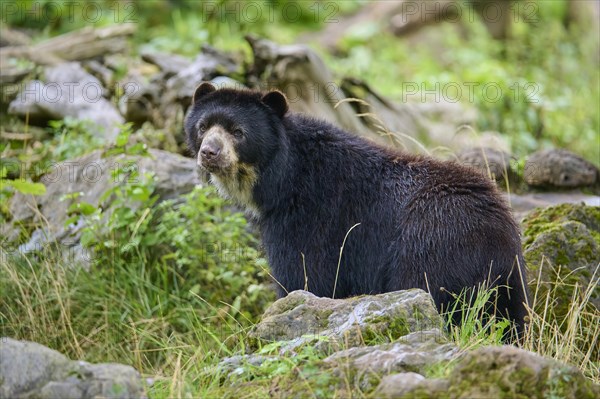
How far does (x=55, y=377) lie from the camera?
366cm

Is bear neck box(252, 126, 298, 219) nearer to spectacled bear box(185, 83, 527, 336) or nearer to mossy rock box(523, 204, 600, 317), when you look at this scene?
spectacled bear box(185, 83, 527, 336)

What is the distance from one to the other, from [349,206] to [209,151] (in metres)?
1.13

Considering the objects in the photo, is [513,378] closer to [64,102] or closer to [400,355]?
[400,355]

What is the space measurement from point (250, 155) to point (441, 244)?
5.45 feet

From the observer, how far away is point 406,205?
5.91 m

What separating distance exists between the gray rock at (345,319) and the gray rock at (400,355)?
25cm

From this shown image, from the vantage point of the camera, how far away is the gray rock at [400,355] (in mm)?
3889

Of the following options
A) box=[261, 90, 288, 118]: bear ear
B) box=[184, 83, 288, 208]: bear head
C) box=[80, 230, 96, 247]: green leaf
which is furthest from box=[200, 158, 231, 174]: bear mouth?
box=[80, 230, 96, 247]: green leaf

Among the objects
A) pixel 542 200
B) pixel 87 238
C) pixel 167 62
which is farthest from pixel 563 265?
pixel 167 62

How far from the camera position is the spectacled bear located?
562 cm

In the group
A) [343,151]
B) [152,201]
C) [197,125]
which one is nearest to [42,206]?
[152,201]

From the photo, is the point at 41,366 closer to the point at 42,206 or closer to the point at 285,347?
the point at 285,347

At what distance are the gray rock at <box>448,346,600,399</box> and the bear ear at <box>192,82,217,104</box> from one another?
3.56 m

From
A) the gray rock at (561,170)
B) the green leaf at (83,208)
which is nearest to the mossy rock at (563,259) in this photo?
the gray rock at (561,170)
